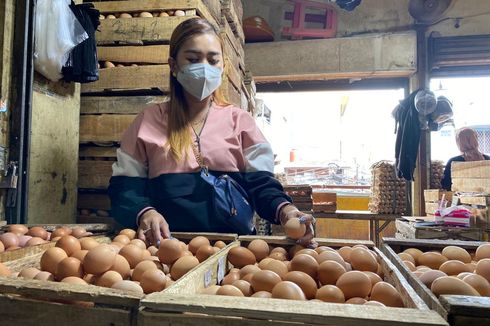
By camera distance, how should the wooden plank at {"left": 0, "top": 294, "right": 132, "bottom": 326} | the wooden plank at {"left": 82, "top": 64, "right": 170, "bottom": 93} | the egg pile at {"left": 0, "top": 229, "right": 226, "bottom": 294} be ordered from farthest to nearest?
the wooden plank at {"left": 82, "top": 64, "right": 170, "bottom": 93} < the egg pile at {"left": 0, "top": 229, "right": 226, "bottom": 294} < the wooden plank at {"left": 0, "top": 294, "right": 132, "bottom": 326}

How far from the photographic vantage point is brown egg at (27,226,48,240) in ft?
5.65

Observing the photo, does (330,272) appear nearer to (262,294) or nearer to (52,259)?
(262,294)

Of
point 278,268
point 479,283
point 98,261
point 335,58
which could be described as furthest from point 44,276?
point 335,58

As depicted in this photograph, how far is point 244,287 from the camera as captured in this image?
1.11 meters

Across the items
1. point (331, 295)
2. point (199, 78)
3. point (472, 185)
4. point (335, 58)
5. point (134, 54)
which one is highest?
point (335, 58)

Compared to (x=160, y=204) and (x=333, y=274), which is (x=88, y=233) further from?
(x=333, y=274)

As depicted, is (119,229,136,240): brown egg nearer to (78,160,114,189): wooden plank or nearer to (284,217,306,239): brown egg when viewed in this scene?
(284,217,306,239): brown egg

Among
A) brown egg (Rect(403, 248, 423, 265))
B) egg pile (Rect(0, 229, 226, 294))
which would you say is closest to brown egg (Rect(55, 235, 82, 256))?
egg pile (Rect(0, 229, 226, 294))

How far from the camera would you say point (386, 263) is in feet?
4.14

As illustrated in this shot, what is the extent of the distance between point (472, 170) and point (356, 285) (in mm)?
4006

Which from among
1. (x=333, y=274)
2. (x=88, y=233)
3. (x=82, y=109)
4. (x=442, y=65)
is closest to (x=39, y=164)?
(x=82, y=109)

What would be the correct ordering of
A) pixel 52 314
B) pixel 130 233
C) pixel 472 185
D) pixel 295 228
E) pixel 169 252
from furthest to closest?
1. pixel 472 185
2. pixel 130 233
3. pixel 295 228
4. pixel 169 252
5. pixel 52 314

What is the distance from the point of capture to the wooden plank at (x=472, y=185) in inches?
160

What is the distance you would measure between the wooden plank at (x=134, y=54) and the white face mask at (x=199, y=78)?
1100 mm
